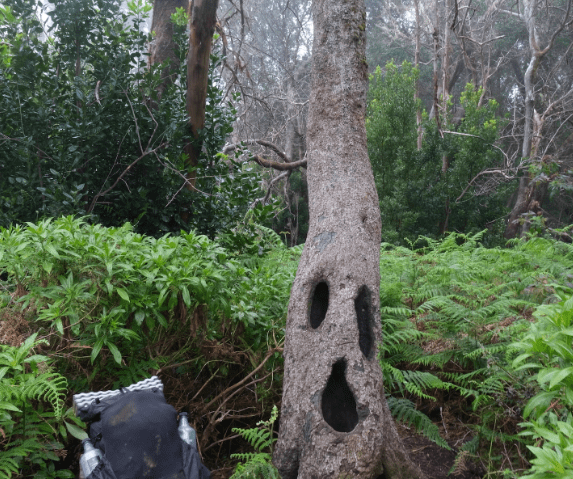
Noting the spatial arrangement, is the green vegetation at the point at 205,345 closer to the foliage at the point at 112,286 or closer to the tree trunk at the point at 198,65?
the foliage at the point at 112,286

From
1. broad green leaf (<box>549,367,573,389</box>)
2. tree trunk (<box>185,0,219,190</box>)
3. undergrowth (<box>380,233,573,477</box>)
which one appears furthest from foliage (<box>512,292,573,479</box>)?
tree trunk (<box>185,0,219,190</box>)

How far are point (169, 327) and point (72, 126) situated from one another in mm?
3142

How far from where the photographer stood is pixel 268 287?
12.9ft

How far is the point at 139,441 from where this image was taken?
232 centimetres

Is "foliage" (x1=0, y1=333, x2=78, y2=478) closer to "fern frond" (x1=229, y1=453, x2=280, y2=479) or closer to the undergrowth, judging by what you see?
"fern frond" (x1=229, y1=453, x2=280, y2=479)

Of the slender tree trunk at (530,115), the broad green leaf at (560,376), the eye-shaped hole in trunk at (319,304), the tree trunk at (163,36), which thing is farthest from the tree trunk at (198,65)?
the slender tree trunk at (530,115)

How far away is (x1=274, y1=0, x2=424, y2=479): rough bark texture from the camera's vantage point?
2680 millimetres

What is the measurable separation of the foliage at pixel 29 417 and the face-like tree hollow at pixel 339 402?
1480 millimetres

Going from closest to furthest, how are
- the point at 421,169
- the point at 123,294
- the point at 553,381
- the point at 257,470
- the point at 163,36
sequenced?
the point at 553,381, the point at 257,470, the point at 123,294, the point at 163,36, the point at 421,169

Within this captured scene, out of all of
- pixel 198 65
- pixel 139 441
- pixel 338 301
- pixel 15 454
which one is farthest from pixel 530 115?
pixel 15 454

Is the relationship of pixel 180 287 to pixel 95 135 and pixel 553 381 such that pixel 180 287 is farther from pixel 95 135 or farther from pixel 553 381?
pixel 95 135

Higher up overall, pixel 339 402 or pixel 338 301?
pixel 338 301

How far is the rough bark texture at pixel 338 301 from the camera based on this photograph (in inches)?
105

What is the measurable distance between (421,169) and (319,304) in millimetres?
11549
